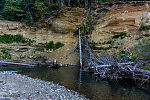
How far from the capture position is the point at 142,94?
705cm

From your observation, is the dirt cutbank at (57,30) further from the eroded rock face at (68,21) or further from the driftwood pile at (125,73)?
the driftwood pile at (125,73)

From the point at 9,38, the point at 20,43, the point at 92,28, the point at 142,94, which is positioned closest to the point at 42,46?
the point at 20,43

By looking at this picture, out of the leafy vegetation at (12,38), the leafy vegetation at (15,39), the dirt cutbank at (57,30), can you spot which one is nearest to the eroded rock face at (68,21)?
the dirt cutbank at (57,30)

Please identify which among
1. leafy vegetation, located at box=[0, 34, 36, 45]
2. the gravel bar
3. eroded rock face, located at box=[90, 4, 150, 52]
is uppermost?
eroded rock face, located at box=[90, 4, 150, 52]

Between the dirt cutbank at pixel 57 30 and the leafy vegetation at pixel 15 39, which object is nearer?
the leafy vegetation at pixel 15 39

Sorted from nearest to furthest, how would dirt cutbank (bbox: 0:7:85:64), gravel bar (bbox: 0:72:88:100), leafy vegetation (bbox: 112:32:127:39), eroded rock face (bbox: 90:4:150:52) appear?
gravel bar (bbox: 0:72:88:100)
leafy vegetation (bbox: 112:32:127:39)
eroded rock face (bbox: 90:4:150:52)
dirt cutbank (bbox: 0:7:85:64)

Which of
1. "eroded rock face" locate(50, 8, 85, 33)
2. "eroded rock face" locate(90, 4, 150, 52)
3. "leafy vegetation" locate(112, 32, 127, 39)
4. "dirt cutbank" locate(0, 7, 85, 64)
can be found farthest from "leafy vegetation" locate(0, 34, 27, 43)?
"leafy vegetation" locate(112, 32, 127, 39)

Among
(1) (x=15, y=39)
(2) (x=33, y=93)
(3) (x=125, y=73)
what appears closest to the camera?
(2) (x=33, y=93)

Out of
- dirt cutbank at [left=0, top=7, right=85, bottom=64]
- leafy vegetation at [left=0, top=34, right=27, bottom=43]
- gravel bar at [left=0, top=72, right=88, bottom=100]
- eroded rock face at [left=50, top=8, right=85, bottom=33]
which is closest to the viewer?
gravel bar at [left=0, top=72, right=88, bottom=100]

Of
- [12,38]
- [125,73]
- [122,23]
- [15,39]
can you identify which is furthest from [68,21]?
[125,73]

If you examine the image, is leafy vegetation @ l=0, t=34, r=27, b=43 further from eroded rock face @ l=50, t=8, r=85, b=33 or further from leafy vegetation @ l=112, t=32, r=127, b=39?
leafy vegetation @ l=112, t=32, r=127, b=39

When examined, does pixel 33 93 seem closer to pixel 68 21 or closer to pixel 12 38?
pixel 12 38

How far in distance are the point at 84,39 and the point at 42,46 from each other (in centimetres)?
722

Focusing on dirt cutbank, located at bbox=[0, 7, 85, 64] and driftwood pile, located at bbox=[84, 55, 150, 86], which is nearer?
driftwood pile, located at bbox=[84, 55, 150, 86]
